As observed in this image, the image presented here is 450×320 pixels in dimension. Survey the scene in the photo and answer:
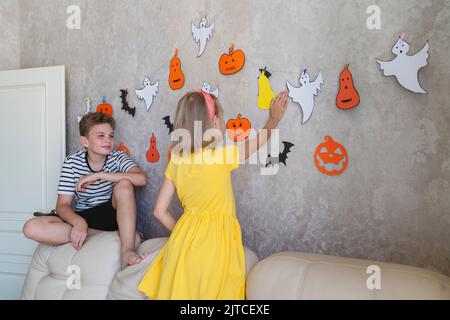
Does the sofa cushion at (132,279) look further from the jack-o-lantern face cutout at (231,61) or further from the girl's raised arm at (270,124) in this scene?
the jack-o-lantern face cutout at (231,61)

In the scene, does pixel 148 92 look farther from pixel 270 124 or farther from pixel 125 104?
pixel 270 124

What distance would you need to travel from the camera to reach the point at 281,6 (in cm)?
210

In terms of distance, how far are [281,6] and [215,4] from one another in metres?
0.43

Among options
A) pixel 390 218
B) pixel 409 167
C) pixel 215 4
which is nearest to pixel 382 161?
pixel 409 167

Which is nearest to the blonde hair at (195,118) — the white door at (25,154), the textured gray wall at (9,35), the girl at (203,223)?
the girl at (203,223)

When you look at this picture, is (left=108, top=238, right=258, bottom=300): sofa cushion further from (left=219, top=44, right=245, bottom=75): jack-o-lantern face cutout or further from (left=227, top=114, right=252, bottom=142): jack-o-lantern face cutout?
(left=219, top=44, right=245, bottom=75): jack-o-lantern face cutout

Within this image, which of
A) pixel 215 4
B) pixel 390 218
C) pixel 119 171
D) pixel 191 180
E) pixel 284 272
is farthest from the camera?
pixel 119 171

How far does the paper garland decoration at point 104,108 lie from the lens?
2.78 metres

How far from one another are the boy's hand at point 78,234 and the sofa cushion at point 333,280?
1016 millimetres

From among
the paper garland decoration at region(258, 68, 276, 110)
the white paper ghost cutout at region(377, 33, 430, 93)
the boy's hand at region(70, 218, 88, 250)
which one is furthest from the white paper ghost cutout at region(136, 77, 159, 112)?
the white paper ghost cutout at region(377, 33, 430, 93)

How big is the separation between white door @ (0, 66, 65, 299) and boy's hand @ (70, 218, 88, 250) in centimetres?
79

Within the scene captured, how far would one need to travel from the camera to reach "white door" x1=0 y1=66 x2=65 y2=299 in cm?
284

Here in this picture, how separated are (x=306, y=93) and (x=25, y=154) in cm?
212
